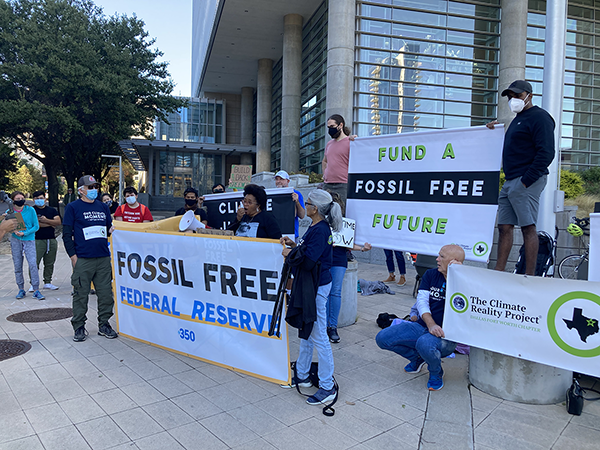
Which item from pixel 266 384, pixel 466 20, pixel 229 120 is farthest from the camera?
pixel 229 120

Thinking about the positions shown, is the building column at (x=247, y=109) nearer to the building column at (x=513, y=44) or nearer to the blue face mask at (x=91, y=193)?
the building column at (x=513, y=44)

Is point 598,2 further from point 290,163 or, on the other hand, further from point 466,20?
point 290,163

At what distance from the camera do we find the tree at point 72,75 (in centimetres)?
2317

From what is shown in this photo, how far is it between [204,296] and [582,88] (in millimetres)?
25939

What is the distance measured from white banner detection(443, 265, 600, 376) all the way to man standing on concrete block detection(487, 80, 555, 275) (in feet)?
2.03

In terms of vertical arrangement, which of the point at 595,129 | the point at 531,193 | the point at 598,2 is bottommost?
the point at 531,193

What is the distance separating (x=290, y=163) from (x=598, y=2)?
19.2 meters

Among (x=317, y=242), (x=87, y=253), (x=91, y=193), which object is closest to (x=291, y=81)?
(x=91, y=193)

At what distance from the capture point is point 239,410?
3.58 metres

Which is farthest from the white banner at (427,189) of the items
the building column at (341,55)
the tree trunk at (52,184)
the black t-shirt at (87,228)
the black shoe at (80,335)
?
the tree trunk at (52,184)

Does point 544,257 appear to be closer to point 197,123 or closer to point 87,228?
point 87,228

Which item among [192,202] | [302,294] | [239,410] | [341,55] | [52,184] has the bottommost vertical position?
[239,410]

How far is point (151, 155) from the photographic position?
3966 centimetres

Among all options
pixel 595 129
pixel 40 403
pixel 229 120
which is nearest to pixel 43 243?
pixel 40 403
